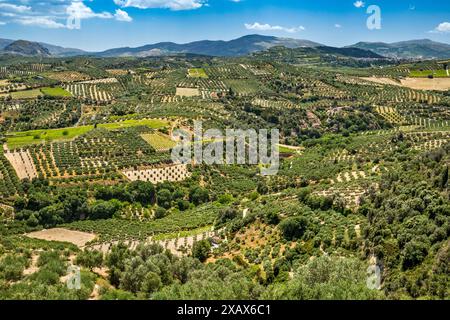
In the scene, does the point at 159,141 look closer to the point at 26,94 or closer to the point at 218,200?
the point at 218,200

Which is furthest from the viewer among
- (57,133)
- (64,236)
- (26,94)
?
(26,94)

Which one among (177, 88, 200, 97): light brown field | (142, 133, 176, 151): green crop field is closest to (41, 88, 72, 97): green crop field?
(177, 88, 200, 97): light brown field

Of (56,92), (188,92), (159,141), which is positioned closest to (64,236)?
(159,141)

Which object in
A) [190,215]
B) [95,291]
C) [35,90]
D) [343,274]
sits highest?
[35,90]

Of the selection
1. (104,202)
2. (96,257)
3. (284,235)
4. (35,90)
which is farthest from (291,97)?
(96,257)

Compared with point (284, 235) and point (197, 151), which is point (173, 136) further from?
point (284, 235)

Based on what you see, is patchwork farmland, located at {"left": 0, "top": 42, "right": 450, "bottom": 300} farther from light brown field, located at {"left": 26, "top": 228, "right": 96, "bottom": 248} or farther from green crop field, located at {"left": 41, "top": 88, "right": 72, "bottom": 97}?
green crop field, located at {"left": 41, "top": 88, "right": 72, "bottom": 97}

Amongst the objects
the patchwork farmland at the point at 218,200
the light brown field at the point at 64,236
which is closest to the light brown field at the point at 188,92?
the patchwork farmland at the point at 218,200

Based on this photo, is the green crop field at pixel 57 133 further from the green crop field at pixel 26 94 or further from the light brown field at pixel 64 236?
the green crop field at pixel 26 94
